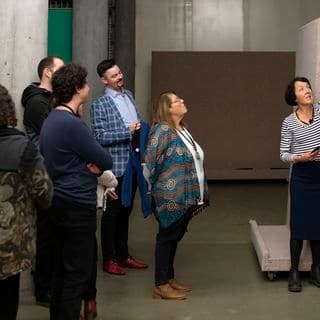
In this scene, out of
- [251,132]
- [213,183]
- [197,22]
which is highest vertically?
[197,22]

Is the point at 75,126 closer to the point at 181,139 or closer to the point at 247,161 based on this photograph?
the point at 181,139

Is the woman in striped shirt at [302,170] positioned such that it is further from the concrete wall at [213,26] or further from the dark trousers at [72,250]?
the concrete wall at [213,26]

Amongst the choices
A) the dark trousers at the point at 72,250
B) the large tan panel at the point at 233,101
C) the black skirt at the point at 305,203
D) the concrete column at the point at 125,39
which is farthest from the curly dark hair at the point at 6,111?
the large tan panel at the point at 233,101

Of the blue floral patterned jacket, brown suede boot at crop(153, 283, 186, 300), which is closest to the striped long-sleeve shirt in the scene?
the blue floral patterned jacket

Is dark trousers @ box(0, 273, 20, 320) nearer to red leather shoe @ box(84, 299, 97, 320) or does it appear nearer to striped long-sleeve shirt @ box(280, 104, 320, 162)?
red leather shoe @ box(84, 299, 97, 320)

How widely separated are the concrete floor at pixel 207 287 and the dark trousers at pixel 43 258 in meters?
0.13

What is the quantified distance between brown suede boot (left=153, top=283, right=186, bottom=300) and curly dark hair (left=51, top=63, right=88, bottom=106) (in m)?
1.72

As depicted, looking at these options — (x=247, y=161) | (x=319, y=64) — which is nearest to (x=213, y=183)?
(x=247, y=161)

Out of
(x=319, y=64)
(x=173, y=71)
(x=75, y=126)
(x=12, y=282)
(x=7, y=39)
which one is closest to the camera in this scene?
(x=12, y=282)

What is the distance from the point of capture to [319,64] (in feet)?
16.0

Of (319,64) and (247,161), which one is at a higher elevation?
(319,64)

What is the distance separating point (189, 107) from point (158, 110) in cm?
530

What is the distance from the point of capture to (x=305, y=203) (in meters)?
4.66

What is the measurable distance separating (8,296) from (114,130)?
203cm
